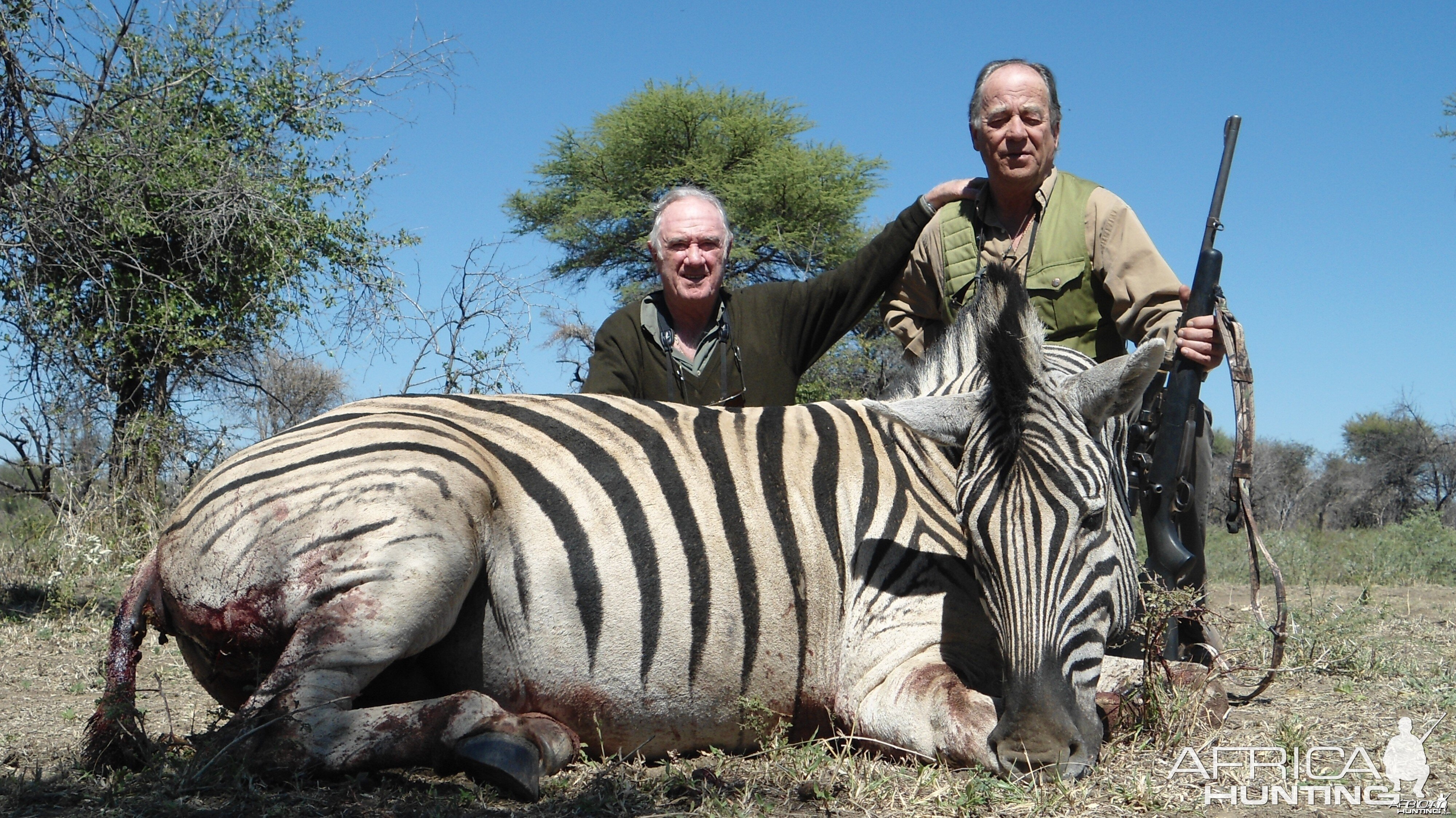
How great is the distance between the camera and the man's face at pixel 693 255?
4.77 metres

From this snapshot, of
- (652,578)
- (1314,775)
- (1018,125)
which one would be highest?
(1018,125)

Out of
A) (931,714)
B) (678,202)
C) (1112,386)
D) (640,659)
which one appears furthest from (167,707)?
(678,202)

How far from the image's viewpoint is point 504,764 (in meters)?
2.70

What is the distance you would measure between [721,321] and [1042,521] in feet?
7.74

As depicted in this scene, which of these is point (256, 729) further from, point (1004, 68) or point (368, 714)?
point (1004, 68)

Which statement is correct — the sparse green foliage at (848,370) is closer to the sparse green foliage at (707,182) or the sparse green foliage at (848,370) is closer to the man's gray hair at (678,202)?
the sparse green foliage at (707,182)

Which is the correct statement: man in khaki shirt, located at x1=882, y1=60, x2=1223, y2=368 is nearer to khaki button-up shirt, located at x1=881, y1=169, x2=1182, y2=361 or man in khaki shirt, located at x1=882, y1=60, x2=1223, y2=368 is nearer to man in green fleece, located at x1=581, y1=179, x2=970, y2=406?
khaki button-up shirt, located at x1=881, y1=169, x2=1182, y2=361

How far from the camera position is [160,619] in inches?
120

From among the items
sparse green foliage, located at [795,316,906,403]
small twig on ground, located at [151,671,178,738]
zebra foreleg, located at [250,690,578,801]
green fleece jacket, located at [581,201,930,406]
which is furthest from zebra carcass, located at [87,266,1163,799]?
sparse green foliage, located at [795,316,906,403]

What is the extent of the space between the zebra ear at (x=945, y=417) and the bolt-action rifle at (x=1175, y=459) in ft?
3.06

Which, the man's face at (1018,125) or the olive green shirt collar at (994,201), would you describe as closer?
the man's face at (1018,125)

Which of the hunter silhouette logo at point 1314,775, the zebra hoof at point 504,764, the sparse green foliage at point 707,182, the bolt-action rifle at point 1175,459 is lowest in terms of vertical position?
the hunter silhouette logo at point 1314,775

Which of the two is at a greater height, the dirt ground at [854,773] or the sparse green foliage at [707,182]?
the sparse green foliage at [707,182]

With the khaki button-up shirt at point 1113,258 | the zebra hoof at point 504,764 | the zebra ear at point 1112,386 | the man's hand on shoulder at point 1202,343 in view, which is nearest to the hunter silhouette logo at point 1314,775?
the zebra ear at point 1112,386
